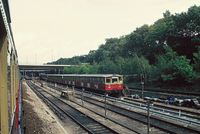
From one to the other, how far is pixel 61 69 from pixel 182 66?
106m

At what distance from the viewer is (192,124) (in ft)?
59.4

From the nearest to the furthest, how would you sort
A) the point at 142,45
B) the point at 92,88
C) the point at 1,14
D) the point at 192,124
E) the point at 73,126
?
the point at 1,14 < the point at 192,124 < the point at 73,126 < the point at 92,88 < the point at 142,45

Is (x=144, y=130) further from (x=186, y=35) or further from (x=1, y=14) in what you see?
(x=186, y=35)

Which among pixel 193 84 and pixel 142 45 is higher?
pixel 142 45

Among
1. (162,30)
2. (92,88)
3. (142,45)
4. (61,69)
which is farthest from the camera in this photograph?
(61,69)

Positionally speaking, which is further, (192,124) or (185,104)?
(185,104)

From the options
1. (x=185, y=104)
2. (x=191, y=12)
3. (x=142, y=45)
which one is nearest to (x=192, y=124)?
(x=185, y=104)

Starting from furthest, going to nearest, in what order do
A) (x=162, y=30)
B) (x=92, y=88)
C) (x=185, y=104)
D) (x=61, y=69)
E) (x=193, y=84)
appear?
1. (x=61, y=69)
2. (x=162, y=30)
3. (x=193, y=84)
4. (x=92, y=88)
5. (x=185, y=104)

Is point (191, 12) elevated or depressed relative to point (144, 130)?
elevated

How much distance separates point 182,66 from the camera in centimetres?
4688

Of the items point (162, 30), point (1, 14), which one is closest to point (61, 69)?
point (162, 30)

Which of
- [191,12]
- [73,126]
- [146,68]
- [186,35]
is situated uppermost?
[191,12]

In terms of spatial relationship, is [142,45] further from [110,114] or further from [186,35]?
[110,114]

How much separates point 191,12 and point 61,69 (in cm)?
9714
